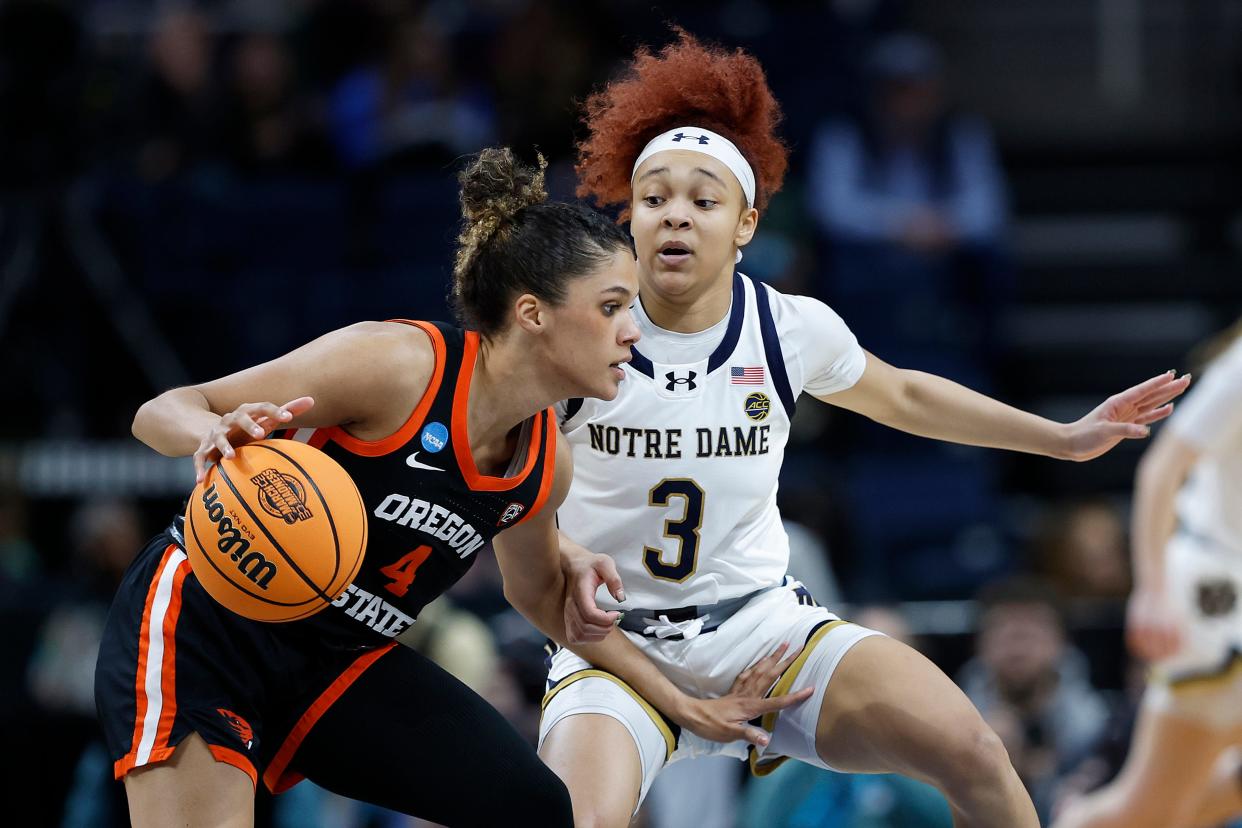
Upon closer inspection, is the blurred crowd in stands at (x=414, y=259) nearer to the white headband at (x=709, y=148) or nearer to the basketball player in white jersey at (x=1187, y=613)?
the basketball player in white jersey at (x=1187, y=613)

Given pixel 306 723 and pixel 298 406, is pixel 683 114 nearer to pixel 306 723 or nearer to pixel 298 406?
pixel 298 406

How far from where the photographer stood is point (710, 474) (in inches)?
175

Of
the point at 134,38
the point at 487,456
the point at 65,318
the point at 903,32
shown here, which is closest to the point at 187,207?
the point at 65,318

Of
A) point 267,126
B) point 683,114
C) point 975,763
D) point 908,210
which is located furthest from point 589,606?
point 267,126

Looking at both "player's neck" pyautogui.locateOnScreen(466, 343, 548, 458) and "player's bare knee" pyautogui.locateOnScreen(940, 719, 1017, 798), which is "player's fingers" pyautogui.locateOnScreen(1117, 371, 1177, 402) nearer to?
"player's bare knee" pyautogui.locateOnScreen(940, 719, 1017, 798)

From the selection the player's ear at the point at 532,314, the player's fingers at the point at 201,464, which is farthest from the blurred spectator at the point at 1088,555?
the player's fingers at the point at 201,464

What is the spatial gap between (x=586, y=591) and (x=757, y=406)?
726 mm

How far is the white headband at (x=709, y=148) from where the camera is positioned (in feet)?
15.0

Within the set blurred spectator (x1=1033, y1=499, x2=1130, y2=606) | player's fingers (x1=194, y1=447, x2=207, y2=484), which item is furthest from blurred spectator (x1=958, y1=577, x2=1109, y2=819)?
player's fingers (x1=194, y1=447, x2=207, y2=484)

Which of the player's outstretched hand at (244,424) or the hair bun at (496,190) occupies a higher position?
the hair bun at (496,190)

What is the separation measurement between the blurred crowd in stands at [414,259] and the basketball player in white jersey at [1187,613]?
5.17 feet

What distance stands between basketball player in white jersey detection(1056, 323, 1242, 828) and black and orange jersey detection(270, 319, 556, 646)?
2081mm

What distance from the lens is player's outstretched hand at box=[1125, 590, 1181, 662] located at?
5.14 m

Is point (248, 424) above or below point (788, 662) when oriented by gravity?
above
